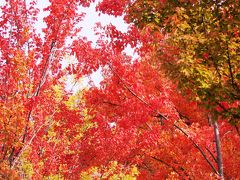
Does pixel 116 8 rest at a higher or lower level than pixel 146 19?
higher

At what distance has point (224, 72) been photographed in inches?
214

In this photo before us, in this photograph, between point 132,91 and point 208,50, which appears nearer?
point 208,50

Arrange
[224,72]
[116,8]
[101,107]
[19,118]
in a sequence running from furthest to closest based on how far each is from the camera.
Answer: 1. [101,107]
2. [116,8]
3. [19,118]
4. [224,72]

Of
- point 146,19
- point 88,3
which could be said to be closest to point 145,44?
point 88,3

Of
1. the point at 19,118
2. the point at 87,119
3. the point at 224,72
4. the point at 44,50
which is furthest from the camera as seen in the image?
the point at 87,119

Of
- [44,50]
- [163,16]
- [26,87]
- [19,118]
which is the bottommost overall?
[19,118]

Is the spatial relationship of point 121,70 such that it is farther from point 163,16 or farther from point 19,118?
point 163,16

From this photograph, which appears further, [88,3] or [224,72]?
[88,3]

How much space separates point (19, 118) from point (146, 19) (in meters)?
4.12

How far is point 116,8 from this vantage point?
32.2 ft

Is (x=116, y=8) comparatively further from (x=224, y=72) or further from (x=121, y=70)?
(x=224, y=72)

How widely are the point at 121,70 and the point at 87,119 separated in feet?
22.6

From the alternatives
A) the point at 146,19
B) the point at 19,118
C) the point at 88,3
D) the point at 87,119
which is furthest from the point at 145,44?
the point at 87,119

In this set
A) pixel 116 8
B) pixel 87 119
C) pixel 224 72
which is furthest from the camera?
pixel 87 119
